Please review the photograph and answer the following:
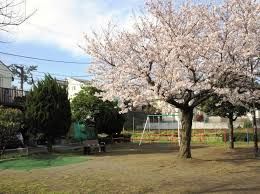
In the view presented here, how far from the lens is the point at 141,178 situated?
47.5 feet

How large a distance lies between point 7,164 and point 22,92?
40.8 ft

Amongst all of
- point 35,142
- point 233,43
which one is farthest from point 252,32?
point 35,142

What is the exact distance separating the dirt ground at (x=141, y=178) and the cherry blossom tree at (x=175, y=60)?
307cm

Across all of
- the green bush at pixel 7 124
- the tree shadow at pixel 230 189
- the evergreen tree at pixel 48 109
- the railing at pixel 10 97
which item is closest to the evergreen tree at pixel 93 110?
the railing at pixel 10 97

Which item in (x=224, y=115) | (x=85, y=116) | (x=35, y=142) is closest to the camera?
(x=224, y=115)

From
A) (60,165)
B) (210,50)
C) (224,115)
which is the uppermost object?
(210,50)

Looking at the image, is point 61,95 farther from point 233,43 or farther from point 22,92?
point 233,43

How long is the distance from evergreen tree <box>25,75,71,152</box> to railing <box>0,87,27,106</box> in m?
3.41

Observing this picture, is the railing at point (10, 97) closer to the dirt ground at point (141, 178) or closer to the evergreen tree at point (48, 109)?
the evergreen tree at point (48, 109)

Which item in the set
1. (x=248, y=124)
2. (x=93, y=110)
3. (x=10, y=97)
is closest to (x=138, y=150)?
(x=93, y=110)

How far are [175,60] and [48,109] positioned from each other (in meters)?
9.62

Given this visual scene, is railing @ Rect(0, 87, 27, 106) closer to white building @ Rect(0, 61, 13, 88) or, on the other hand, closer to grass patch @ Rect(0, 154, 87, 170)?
white building @ Rect(0, 61, 13, 88)

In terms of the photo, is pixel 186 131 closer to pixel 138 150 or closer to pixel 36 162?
pixel 36 162

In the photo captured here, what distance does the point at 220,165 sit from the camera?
18547 millimetres
